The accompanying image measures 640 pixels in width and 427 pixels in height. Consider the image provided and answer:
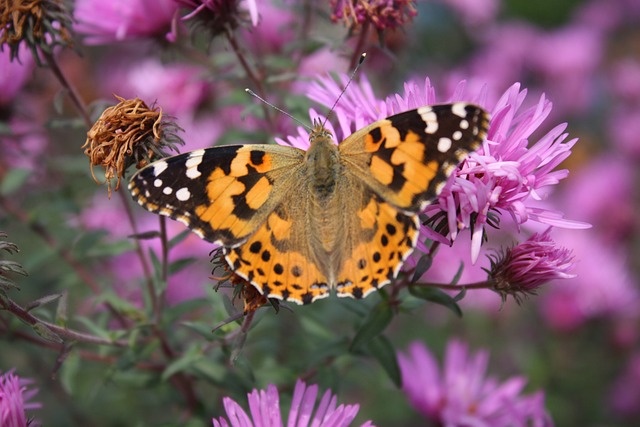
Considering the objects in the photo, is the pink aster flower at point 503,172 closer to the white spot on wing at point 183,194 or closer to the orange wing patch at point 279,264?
the orange wing patch at point 279,264

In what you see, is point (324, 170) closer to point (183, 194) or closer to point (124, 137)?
point (183, 194)

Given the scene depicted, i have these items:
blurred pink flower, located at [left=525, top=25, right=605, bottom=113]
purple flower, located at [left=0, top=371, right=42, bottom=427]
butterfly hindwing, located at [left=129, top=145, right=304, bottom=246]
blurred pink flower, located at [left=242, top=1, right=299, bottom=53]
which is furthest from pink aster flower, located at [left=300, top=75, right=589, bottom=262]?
blurred pink flower, located at [left=525, top=25, right=605, bottom=113]

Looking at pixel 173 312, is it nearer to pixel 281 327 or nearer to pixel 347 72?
pixel 281 327

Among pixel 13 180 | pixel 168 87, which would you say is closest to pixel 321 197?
pixel 13 180

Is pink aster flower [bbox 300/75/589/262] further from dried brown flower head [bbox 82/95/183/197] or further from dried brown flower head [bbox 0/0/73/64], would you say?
dried brown flower head [bbox 0/0/73/64]

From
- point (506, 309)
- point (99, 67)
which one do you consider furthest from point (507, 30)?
point (99, 67)

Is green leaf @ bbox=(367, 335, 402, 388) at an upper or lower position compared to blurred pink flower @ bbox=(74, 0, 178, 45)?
lower
